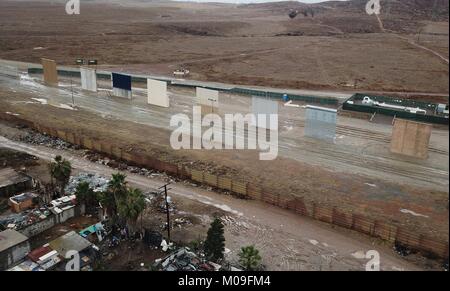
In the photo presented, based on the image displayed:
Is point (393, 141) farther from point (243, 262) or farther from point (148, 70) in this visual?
point (148, 70)

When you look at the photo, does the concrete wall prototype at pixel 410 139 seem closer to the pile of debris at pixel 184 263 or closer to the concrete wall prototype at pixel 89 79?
the pile of debris at pixel 184 263

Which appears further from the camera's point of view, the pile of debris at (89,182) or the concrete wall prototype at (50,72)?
the concrete wall prototype at (50,72)

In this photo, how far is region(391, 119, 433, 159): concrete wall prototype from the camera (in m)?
46.7

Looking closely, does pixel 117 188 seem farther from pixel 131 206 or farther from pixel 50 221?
pixel 50 221

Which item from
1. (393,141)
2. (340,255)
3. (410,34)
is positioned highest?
(410,34)

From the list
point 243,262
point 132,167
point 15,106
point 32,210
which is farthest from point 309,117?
point 15,106

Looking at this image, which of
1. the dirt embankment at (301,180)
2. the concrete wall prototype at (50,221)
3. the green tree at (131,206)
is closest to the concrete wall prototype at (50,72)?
the dirt embankment at (301,180)

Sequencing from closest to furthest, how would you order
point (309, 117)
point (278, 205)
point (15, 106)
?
point (278, 205) → point (309, 117) → point (15, 106)

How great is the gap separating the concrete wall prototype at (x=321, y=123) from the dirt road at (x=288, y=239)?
19317 millimetres

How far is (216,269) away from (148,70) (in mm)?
72589

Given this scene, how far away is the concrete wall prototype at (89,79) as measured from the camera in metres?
74.2

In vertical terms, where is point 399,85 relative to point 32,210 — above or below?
above

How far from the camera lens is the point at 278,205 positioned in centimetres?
3806

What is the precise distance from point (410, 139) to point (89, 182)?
116 ft
